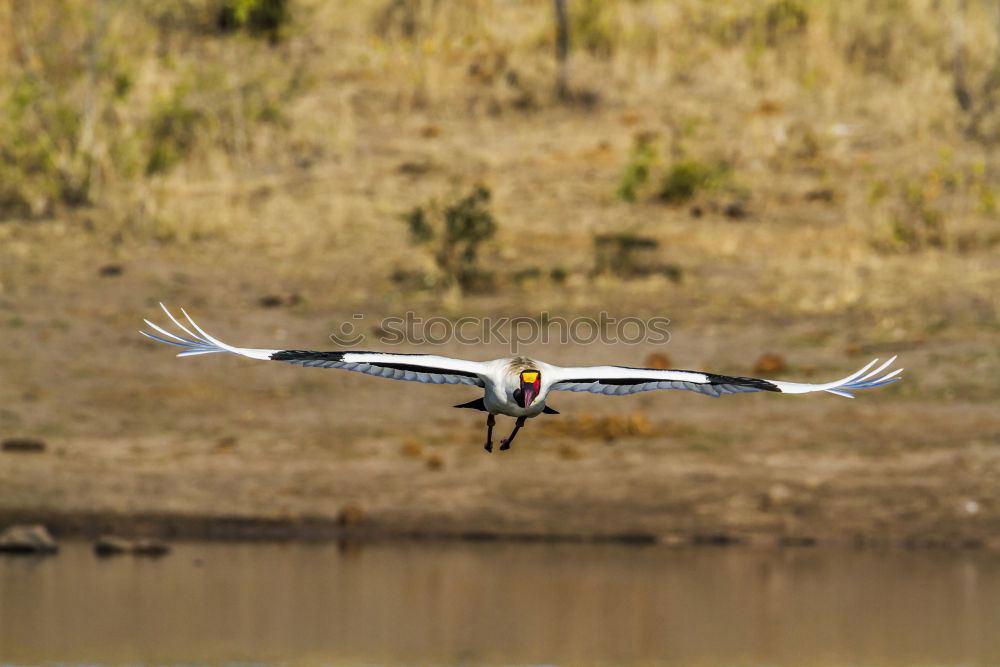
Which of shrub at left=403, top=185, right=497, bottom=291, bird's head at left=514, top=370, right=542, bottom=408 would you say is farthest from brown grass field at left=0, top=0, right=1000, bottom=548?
bird's head at left=514, top=370, right=542, bottom=408

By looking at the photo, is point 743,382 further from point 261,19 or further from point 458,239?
point 261,19

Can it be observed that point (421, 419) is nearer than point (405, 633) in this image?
No

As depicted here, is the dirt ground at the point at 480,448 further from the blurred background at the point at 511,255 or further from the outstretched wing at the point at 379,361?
the outstretched wing at the point at 379,361

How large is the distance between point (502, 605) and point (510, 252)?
27.6 feet

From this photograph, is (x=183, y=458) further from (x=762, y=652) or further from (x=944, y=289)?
(x=944, y=289)

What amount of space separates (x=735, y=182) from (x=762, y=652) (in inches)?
474

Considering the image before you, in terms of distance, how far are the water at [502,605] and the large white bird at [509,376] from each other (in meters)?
4.90

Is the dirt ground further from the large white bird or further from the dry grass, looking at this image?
the large white bird

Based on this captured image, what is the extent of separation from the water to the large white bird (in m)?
4.90

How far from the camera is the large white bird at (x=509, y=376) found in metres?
8.52

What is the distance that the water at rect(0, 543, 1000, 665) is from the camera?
14047 mm

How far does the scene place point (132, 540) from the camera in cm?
1645

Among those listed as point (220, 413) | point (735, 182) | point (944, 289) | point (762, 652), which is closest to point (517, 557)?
point (762, 652)

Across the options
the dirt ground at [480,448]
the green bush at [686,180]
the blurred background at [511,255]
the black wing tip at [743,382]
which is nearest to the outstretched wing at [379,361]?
the black wing tip at [743,382]
